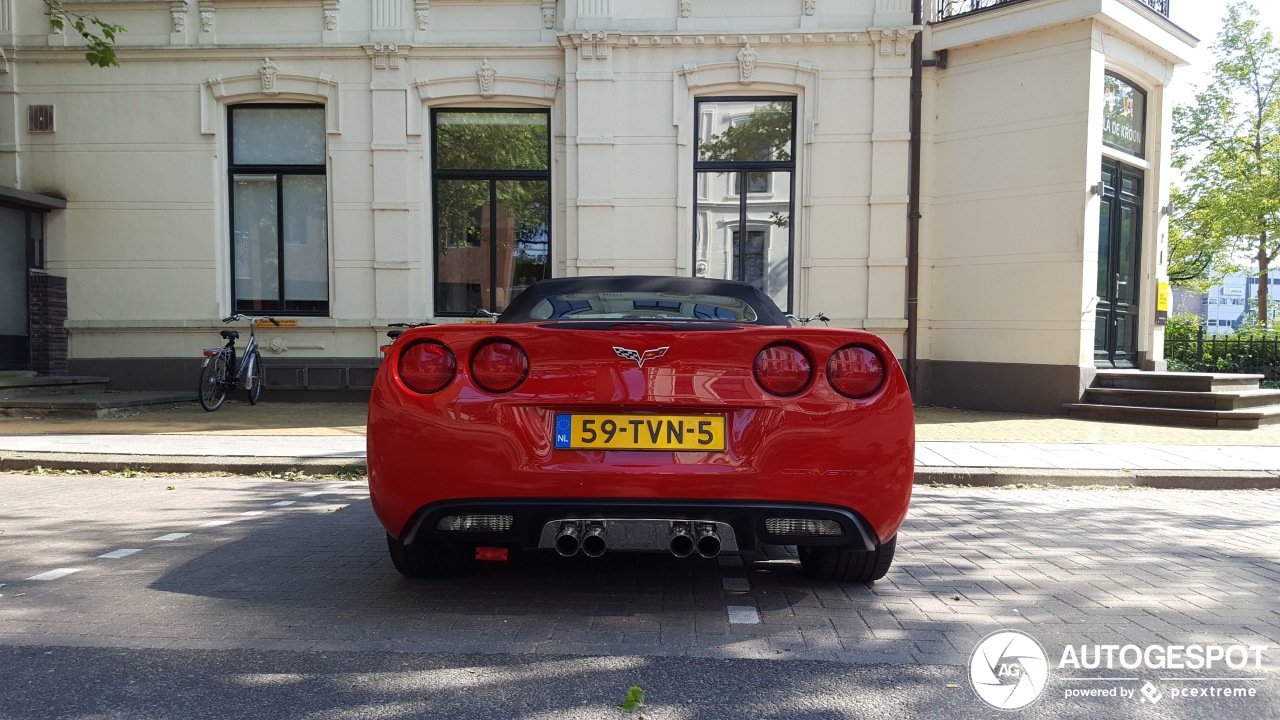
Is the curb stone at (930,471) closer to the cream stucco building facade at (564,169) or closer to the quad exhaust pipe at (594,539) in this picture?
the quad exhaust pipe at (594,539)

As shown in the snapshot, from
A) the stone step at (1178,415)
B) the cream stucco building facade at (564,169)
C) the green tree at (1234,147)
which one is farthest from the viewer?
the green tree at (1234,147)

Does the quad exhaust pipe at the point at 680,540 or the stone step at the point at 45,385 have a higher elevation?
the quad exhaust pipe at the point at 680,540

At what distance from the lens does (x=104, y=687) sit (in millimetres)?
2316

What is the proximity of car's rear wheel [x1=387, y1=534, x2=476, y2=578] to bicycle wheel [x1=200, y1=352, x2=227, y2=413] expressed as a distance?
8200 mm

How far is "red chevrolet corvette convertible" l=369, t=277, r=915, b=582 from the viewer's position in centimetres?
273

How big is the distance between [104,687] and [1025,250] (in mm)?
11147

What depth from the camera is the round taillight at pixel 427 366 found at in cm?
287

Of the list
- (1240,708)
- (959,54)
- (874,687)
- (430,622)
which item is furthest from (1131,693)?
(959,54)

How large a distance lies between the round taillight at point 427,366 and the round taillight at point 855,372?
135 centimetres

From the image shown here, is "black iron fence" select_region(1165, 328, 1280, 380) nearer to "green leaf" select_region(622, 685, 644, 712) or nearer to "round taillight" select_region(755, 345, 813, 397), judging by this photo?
"round taillight" select_region(755, 345, 813, 397)

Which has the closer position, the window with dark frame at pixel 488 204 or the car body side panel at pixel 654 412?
the car body side panel at pixel 654 412

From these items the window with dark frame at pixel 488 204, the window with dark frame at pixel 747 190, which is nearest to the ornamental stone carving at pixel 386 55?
the window with dark frame at pixel 488 204

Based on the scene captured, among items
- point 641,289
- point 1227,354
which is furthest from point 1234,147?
point 641,289

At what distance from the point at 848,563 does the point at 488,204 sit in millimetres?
9749
